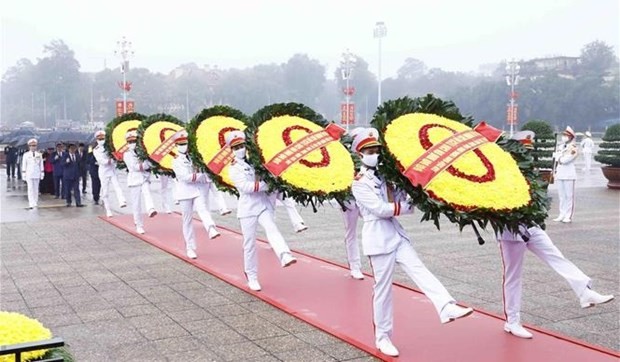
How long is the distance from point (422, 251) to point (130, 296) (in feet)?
16.0

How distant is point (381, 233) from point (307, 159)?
2005 mm

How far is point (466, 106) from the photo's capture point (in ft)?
216

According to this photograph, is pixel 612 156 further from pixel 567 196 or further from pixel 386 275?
pixel 386 275

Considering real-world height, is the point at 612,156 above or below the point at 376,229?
above

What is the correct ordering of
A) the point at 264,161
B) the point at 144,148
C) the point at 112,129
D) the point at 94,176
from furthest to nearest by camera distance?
1. the point at 94,176
2. the point at 112,129
3. the point at 144,148
4. the point at 264,161

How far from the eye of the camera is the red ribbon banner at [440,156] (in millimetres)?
5219

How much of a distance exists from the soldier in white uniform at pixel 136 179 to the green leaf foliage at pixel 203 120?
2.70 m

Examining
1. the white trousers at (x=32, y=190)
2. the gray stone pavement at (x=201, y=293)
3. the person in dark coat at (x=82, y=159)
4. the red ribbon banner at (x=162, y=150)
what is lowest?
the gray stone pavement at (x=201, y=293)

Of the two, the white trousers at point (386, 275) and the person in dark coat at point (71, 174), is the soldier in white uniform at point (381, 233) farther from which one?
the person in dark coat at point (71, 174)

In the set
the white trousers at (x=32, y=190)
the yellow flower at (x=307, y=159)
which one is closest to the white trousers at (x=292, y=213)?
the yellow flower at (x=307, y=159)

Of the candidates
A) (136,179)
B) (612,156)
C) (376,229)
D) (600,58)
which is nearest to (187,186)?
(136,179)

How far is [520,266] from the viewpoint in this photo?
6.03 m

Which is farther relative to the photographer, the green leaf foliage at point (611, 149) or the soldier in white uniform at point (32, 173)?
the green leaf foliage at point (611, 149)

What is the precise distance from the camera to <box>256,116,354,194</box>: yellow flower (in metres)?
7.15
